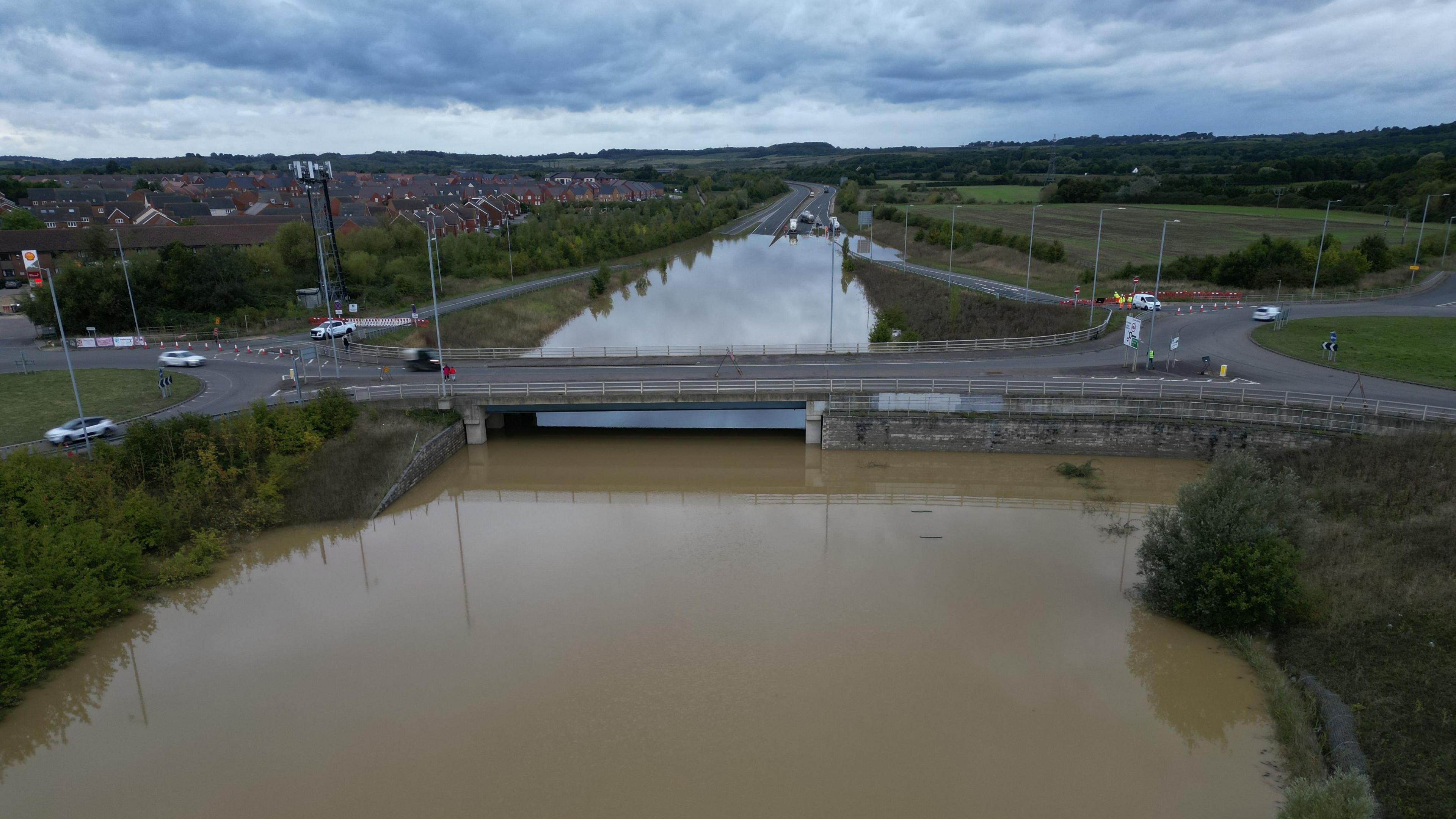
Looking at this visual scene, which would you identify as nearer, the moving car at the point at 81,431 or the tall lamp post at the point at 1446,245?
the moving car at the point at 81,431

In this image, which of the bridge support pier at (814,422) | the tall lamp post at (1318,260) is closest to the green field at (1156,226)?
the tall lamp post at (1318,260)

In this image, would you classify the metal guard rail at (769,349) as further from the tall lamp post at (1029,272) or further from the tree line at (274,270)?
the tree line at (274,270)

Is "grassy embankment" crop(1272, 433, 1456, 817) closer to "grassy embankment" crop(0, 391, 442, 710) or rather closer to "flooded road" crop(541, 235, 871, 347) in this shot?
"flooded road" crop(541, 235, 871, 347)

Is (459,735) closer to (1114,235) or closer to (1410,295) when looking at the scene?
(1410,295)

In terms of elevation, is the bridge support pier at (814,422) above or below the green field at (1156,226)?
below

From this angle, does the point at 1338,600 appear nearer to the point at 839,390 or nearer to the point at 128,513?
the point at 839,390

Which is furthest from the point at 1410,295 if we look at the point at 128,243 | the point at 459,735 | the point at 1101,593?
the point at 128,243

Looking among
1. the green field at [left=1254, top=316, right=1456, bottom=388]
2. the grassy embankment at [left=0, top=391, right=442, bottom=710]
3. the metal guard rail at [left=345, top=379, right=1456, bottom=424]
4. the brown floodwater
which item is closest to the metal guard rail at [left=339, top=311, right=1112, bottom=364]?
the metal guard rail at [left=345, top=379, right=1456, bottom=424]

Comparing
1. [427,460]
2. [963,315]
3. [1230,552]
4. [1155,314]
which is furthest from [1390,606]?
[963,315]
